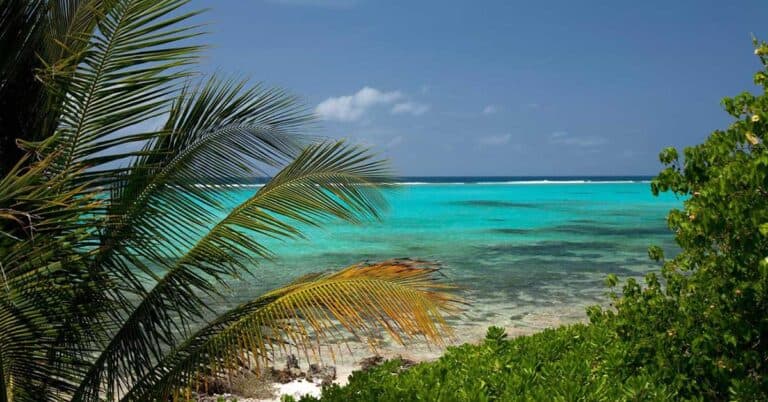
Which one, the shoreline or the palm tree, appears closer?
the palm tree

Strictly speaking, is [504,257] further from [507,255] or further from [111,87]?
[111,87]

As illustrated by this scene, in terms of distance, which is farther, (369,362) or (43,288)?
(369,362)

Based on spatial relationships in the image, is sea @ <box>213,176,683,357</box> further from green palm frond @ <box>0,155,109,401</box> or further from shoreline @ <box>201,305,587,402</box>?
green palm frond @ <box>0,155,109,401</box>

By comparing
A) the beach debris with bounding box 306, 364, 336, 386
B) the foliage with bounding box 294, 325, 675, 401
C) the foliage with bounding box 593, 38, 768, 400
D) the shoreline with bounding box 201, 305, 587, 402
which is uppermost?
the foliage with bounding box 593, 38, 768, 400

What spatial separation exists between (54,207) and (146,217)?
1190 mm

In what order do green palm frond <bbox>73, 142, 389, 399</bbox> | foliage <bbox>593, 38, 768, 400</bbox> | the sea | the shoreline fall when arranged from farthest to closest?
the sea
the shoreline
green palm frond <bbox>73, 142, 389, 399</bbox>
foliage <bbox>593, 38, 768, 400</bbox>

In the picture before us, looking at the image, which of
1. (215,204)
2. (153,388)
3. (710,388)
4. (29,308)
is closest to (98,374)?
(153,388)

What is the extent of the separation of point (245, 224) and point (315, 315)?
2.71 feet

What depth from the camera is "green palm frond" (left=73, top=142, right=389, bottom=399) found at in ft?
13.9

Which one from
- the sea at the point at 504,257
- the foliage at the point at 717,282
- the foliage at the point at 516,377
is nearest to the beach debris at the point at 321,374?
the sea at the point at 504,257

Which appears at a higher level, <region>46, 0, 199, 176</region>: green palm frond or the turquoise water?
<region>46, 0, 199, 176</region>: green palm frond

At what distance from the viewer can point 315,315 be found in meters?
3.90

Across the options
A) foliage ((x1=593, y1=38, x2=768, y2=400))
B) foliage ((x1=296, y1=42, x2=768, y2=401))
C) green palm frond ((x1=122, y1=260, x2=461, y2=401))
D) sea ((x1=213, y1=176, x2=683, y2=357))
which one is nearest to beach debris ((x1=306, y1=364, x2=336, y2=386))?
sea ((x1=213, y1=176, x2=683, y2=357))

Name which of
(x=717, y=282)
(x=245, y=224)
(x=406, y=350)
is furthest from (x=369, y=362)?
(x=717, y=282)
